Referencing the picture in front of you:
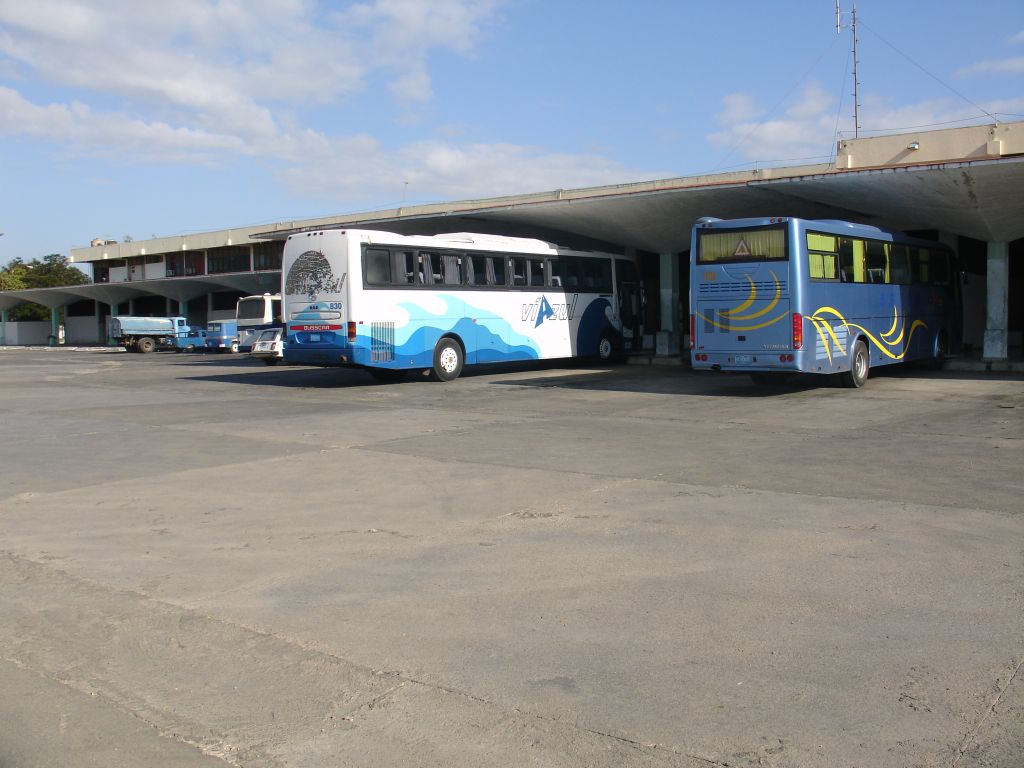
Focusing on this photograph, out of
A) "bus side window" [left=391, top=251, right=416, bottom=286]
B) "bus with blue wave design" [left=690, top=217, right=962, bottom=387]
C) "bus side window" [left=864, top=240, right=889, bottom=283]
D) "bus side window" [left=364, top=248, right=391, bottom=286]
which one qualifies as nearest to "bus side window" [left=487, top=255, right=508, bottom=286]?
"bus side window" [left=391, top=251, right=416, bottom=286]

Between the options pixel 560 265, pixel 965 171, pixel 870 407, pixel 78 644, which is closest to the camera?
pixel 78 644

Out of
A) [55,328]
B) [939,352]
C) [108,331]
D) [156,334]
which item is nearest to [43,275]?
[55,328]

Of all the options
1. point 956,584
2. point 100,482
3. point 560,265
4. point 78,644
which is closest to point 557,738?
point 78,644

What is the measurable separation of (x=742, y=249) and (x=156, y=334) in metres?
39.7

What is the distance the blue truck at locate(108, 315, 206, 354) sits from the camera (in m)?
48.8

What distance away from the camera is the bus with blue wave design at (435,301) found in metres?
19.6

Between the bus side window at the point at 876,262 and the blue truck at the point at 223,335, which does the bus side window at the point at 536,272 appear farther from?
the blue truck at the point at 223,335

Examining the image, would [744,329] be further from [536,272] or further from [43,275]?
[43,275]

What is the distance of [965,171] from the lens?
1911 cm

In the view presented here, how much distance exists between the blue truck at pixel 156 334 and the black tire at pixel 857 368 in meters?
37.7

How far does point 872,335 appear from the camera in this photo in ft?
62.0

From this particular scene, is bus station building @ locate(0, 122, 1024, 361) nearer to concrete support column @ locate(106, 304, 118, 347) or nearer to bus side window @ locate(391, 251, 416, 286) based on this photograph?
bus side window @ locate(391, 251, 416, 286)

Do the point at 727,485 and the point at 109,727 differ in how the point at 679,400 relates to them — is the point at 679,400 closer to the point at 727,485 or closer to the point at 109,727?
the point at 727,485

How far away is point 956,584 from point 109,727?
472cm
